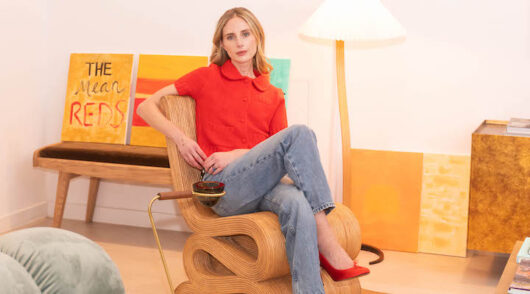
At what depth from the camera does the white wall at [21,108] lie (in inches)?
136

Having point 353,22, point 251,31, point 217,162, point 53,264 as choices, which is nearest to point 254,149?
point 217,162

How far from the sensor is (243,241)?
231 centimetres

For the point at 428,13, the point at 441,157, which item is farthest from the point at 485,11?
the point at 441,157

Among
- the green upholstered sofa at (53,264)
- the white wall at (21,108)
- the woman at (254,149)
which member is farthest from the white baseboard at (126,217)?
the green upholstered sofa at (53,264)

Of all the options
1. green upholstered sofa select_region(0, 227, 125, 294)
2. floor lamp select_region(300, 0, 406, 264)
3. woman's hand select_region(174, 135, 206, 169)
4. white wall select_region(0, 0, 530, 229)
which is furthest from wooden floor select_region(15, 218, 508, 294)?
green upholstered sofa select_region(0, 227, 125, 294)

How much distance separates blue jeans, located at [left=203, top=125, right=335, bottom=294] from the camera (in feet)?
6.54

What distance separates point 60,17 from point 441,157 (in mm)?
2449

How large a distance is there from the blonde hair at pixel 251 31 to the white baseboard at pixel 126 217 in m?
1.35

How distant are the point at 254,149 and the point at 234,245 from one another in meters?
0.38

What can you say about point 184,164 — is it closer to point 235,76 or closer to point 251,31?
point 235,76

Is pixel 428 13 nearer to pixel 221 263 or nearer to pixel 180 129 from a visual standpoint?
pixel 180 129

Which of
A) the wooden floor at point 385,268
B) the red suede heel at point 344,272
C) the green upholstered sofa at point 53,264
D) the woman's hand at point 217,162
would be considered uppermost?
the woman's hand at point 217,162

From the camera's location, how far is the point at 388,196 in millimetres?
3344

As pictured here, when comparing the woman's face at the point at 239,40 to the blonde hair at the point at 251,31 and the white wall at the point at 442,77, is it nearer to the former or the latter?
the blonde hair at the point at 251,31
